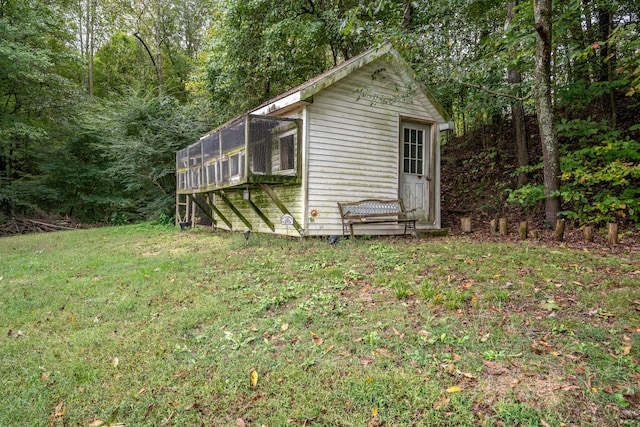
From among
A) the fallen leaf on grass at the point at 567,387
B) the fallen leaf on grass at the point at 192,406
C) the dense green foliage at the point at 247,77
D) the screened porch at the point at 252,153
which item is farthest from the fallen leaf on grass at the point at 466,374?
the screened porch at the point at 252,153

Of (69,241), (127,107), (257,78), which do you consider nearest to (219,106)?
(257,78)

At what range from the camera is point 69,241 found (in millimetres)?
10625

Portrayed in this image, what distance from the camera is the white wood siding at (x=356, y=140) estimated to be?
7695 millimetres

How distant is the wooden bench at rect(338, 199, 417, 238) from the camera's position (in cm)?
757

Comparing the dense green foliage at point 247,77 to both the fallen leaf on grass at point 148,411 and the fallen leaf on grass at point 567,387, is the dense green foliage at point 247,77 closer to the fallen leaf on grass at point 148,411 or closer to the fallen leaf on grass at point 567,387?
the fallen leaf on grass at point 567,387

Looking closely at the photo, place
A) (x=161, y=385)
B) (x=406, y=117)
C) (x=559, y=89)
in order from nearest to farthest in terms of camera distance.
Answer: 1. (x=161, y=385)
2. (x=559, y=89)
3. (x=406, y=117)

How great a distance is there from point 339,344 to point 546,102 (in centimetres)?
663

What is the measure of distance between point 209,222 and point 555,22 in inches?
455

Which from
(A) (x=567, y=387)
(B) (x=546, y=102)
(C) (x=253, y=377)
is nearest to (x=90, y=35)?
(B) (x=546, y=102)

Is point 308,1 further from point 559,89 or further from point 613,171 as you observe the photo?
point 613,171

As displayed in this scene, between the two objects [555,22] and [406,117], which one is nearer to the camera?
[555,22]

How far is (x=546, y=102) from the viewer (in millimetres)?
6871

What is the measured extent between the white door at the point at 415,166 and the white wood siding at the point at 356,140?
337 mm

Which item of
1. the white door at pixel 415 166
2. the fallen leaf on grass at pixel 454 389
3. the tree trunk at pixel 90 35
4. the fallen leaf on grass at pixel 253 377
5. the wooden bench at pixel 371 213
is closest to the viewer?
the fallen leaf on grass at pixel 454 389
